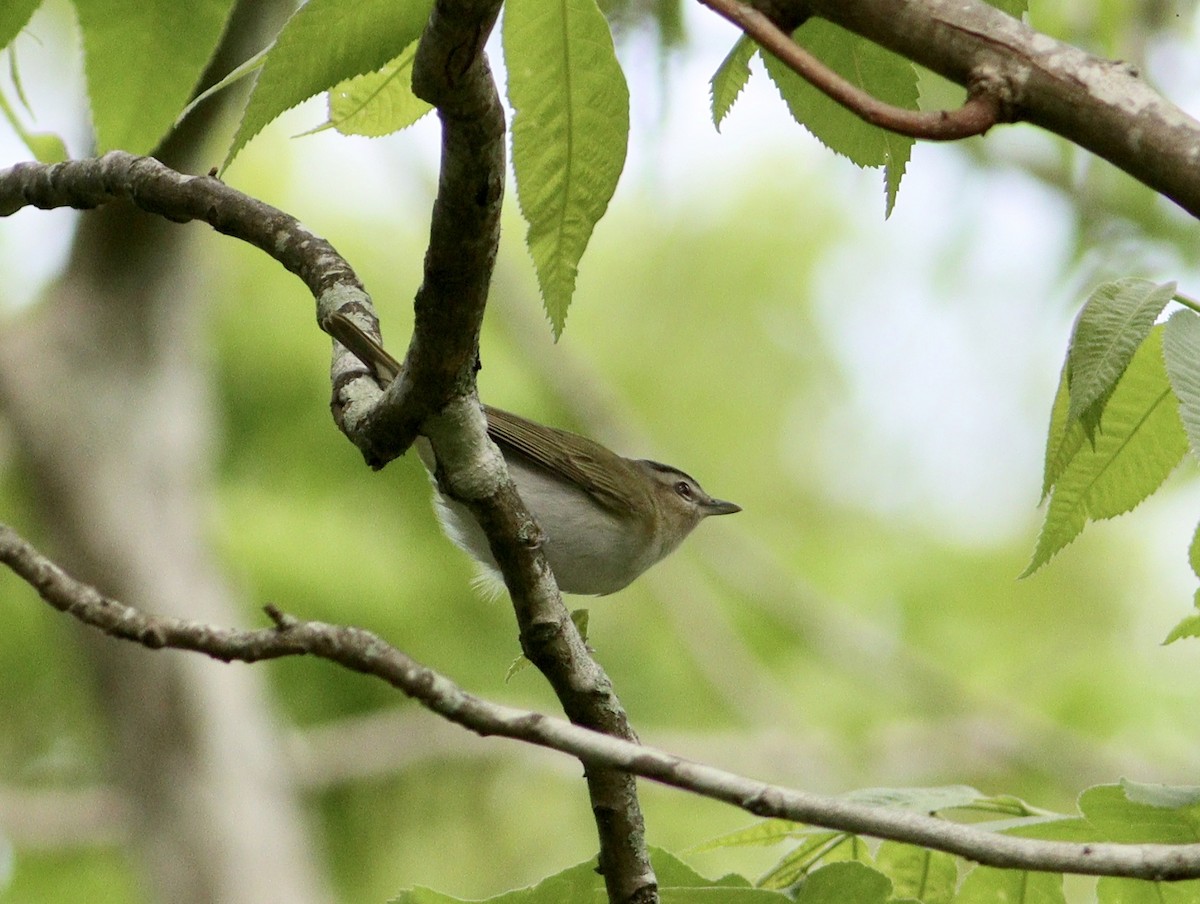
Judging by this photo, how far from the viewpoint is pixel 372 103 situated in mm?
1973

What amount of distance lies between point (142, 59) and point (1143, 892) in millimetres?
2246

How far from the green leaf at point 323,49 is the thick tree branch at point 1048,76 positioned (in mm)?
581

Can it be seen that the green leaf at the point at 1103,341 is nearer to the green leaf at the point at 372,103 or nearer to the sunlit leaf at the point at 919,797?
the sunlit leaf at the point at 919,797

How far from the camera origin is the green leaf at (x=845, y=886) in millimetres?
2059

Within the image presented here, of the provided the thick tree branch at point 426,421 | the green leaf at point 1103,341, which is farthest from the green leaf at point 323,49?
the green leaf at point 1103,341

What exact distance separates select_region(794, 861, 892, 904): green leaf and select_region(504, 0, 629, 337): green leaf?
1.06 m

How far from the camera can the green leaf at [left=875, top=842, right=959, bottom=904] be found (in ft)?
7.94

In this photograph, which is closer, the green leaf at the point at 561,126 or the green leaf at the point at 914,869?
the green leaf at the point at 561,126

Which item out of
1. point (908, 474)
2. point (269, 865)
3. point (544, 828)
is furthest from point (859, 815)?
point (908, 474)

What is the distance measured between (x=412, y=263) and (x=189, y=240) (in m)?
4.37

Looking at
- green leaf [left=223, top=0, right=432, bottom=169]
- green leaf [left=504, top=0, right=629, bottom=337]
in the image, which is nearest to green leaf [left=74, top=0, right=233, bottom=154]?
green leaf [left=223, top=0, right=432, bottom=169]

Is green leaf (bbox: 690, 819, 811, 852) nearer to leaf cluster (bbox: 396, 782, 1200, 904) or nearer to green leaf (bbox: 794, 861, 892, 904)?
leaf cluster (bbox: 396, 782, 1200, 904)

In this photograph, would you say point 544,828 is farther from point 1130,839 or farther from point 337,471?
point 1130,839

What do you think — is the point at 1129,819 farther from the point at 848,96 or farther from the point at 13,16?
the point at 13,16
